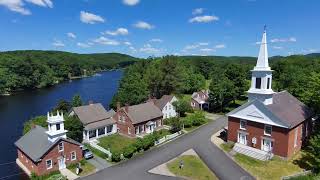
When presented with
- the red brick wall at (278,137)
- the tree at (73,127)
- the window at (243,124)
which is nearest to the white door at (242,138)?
the red brick wall at (278,137)

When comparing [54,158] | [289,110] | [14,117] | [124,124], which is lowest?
[14,117]

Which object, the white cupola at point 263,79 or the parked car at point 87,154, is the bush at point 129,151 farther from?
the white cupola at point 263,79

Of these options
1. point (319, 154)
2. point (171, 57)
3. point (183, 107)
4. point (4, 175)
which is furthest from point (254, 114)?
point (171, 57)

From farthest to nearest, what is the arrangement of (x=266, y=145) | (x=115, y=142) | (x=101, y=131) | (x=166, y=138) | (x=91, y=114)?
(x=91, y=114) → (x=101, y=131) → (x=115, y=142) → (x=166, y=138) → (x=266, y=145)

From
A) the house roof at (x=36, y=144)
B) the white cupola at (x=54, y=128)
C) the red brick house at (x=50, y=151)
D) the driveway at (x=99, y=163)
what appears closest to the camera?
the red brick house at (x=50, y=151)

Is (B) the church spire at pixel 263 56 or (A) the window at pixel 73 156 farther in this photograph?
(B) the church spire at pixel 263 56

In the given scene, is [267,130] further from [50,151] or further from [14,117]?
[14,117]

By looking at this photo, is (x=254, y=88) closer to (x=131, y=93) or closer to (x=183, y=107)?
(x=183, y=107)

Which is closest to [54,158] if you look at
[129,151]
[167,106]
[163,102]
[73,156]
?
[73,156]
